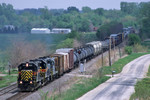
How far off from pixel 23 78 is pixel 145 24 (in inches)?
3804

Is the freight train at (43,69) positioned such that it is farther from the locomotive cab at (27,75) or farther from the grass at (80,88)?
the grass at (80,88)

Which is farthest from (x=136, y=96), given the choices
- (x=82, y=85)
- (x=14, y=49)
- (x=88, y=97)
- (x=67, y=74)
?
(x=14, y=49)

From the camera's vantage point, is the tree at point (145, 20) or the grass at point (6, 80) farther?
the tree at point (145, 20)

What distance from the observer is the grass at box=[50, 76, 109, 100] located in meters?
31.0

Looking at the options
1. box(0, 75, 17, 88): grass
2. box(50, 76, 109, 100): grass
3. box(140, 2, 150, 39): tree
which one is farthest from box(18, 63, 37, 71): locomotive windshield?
box(140, 2, 150, 39): tree

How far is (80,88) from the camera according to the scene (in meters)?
37.3

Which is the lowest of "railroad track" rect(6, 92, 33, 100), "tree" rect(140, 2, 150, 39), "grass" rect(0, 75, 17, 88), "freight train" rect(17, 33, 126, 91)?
"grass" rect(0, 75, 17, 88)

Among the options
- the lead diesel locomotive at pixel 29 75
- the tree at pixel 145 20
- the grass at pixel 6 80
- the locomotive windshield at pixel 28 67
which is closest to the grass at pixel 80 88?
the lead diesel locomotive at pixel 29 75

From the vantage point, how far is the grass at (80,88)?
31023mm

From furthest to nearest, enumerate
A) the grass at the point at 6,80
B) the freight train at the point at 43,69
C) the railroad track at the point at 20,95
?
the grass at the point at 6,80 → the freight train at the point at 43,69 → the railroad track at the point at 20,95

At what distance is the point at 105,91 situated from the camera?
34.7 meters

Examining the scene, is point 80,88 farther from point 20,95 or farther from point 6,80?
point 6,80

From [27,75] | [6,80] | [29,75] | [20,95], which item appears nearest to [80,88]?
[29,75]

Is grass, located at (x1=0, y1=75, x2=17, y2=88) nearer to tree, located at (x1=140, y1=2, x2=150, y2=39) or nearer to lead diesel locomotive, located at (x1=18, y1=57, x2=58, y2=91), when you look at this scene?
lead diesel locomotive, located at (x1=18, y1=57, x2=58, y2=91)
